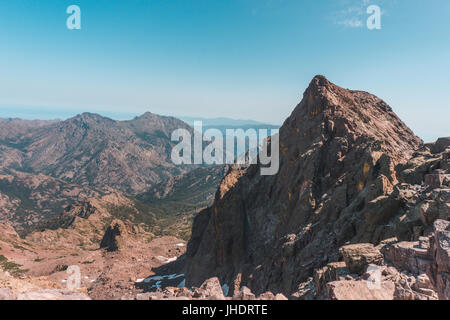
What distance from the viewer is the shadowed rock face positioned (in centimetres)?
3605

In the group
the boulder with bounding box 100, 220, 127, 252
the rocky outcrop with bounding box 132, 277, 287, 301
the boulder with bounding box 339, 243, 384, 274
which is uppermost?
the boulder with bounding box 339, 243, 384, 274

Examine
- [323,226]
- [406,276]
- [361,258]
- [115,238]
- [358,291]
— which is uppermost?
[358,291]

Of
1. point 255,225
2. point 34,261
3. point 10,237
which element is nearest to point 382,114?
point 255,225

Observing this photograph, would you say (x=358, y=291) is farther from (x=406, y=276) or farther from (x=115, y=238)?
(x=115, y=238)

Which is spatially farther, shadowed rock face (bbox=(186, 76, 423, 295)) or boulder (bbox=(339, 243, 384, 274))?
shadowed rock face (bbox=(186, 76, 423, 295))

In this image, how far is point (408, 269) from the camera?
68.2 ft

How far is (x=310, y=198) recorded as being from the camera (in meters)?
47.5

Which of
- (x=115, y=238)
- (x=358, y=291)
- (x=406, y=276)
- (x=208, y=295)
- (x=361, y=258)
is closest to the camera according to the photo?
(x=358, y=291)

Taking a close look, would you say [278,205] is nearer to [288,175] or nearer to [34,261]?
[288,175]

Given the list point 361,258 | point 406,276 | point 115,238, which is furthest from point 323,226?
point 115,238

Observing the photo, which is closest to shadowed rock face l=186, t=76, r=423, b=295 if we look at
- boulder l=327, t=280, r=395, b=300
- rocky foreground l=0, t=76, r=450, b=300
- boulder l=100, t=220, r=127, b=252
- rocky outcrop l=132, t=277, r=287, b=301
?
rocky foreground l=0, t=76, r=450, b=300

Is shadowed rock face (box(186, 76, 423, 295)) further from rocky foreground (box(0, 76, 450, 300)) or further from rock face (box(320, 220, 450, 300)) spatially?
rock face (box(320, 220, 450, 300))

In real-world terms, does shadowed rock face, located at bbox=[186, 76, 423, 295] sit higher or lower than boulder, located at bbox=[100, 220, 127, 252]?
higher

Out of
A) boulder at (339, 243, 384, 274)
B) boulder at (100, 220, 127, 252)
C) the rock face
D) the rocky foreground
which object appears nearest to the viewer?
the rock face
